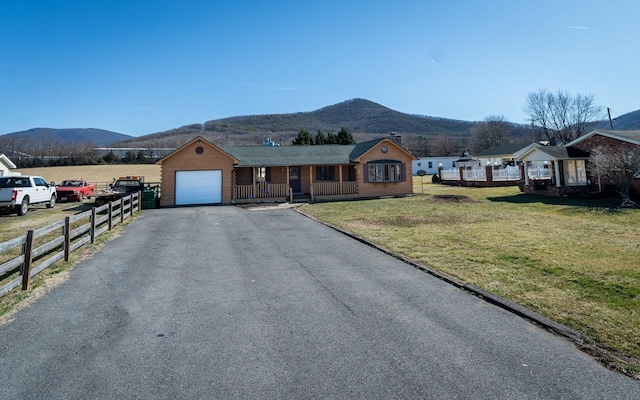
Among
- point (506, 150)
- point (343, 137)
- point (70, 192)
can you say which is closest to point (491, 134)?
point (506, 150)

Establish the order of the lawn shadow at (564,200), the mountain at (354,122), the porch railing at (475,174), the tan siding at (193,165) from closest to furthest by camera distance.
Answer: the lawn shadow at (564,200)
the tan siding at (193,165)
the porch railing at (475,174)
the mountain at (354,122)

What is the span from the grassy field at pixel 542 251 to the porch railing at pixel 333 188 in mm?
7833

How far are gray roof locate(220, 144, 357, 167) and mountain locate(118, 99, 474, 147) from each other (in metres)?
79.0

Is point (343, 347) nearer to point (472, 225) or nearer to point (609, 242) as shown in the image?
point (609, 242)

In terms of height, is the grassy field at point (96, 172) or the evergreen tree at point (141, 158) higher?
the evergreen tree at point (141, 158)

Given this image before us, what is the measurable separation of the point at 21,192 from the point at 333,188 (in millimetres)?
18403

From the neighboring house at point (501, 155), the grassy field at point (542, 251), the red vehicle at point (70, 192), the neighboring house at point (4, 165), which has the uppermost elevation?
the neighboring house at point (501, 155)

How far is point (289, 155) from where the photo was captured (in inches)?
1037

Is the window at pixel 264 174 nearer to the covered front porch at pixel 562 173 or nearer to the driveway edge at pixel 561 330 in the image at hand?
the covered front porch at pixel 562 173

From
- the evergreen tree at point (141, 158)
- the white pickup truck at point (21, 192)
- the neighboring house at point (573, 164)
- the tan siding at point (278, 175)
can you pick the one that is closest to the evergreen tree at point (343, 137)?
the tan siding at point (278, 175)

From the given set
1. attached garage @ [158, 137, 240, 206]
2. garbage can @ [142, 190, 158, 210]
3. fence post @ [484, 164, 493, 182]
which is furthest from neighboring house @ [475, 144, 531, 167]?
garbage can @ [142, 190, 158, 210]

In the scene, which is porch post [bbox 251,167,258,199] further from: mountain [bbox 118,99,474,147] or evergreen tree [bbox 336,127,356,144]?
mountain [bbox 118,99,474,147]

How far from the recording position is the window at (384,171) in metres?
25.8

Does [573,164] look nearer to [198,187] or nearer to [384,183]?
[384,183]
